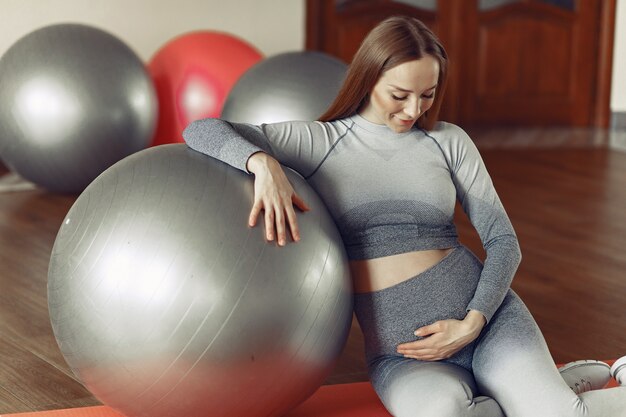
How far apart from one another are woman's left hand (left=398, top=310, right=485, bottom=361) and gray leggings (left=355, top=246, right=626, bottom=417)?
0.09 feet

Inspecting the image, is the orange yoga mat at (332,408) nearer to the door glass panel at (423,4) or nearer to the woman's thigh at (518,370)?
the woman's thigh at (518,370)

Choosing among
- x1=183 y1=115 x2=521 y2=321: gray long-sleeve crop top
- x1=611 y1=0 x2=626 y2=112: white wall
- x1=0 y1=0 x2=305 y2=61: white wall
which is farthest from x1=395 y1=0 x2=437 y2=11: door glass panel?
x1=183 y1=115 x2=521 y2=321: gray long-sleeve crop top

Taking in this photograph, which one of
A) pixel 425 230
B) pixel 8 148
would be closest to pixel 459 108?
pixel 8 148

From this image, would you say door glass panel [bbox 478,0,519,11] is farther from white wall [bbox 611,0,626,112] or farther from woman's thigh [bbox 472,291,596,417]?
woman's thigh [bbox 472,291,596,417]

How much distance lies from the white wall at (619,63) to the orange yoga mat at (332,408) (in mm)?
5064

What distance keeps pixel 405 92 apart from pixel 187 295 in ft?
1.92

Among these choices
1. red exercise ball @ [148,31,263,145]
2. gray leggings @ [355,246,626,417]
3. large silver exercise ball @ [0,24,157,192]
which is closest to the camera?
gray leggings @ [355,246,626,417]

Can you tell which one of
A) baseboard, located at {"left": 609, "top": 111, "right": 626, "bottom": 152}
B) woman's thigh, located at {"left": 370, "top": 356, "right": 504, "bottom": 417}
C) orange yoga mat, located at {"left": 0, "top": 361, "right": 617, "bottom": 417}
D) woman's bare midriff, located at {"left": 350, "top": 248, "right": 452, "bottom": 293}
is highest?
woman's bare midriff, located at {"left": 350, "top": 248, "right": 452, "bottom": 293}

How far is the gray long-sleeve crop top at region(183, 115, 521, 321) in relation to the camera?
1988 mm

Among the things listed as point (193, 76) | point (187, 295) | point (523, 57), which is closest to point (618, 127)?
point (523, 57)

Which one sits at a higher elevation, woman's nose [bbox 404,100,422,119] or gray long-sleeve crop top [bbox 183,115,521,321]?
woman's nose [bbox 404,100,422,119]

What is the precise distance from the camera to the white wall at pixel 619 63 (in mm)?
6648

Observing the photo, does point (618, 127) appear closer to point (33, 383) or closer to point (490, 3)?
point (490, 3)

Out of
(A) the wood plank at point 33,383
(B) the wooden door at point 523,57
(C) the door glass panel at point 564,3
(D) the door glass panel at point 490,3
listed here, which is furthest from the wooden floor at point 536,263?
(C) the door glass panel at point 564,3
